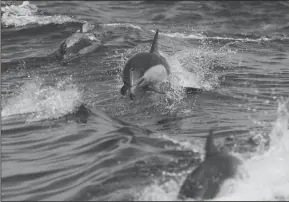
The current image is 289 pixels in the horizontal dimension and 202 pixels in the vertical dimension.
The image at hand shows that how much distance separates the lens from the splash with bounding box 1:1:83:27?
18.2 m

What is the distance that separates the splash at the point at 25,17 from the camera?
1823cm

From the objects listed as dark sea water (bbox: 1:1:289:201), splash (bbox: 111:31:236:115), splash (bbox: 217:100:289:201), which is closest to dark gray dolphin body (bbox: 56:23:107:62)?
dark sea water (bbox: 1:1:289:201)

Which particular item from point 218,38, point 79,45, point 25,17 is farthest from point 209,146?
point 25,17

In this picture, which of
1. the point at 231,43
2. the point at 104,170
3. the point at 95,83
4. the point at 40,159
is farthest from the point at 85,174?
the point at 231,43

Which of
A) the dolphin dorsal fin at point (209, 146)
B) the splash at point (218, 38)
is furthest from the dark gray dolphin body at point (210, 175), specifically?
the splash at point (218, 38)

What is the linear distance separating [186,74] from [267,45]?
15.8ft

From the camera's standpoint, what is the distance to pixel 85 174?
692cm

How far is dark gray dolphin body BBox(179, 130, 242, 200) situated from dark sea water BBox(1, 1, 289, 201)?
0.46 ft

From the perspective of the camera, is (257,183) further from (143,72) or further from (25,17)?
(25,17)

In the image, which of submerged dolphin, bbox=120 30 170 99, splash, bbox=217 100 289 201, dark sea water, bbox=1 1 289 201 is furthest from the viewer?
submerged dolphin, bbox=120 30 170 99

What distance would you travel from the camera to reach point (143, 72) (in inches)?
384

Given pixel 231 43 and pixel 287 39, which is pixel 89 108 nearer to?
pixel 231 43

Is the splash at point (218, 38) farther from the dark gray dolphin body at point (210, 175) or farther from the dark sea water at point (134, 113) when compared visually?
the dark gray dolphin body at point (210, 175)

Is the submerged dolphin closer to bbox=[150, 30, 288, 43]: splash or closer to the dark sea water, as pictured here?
the dark sea water
